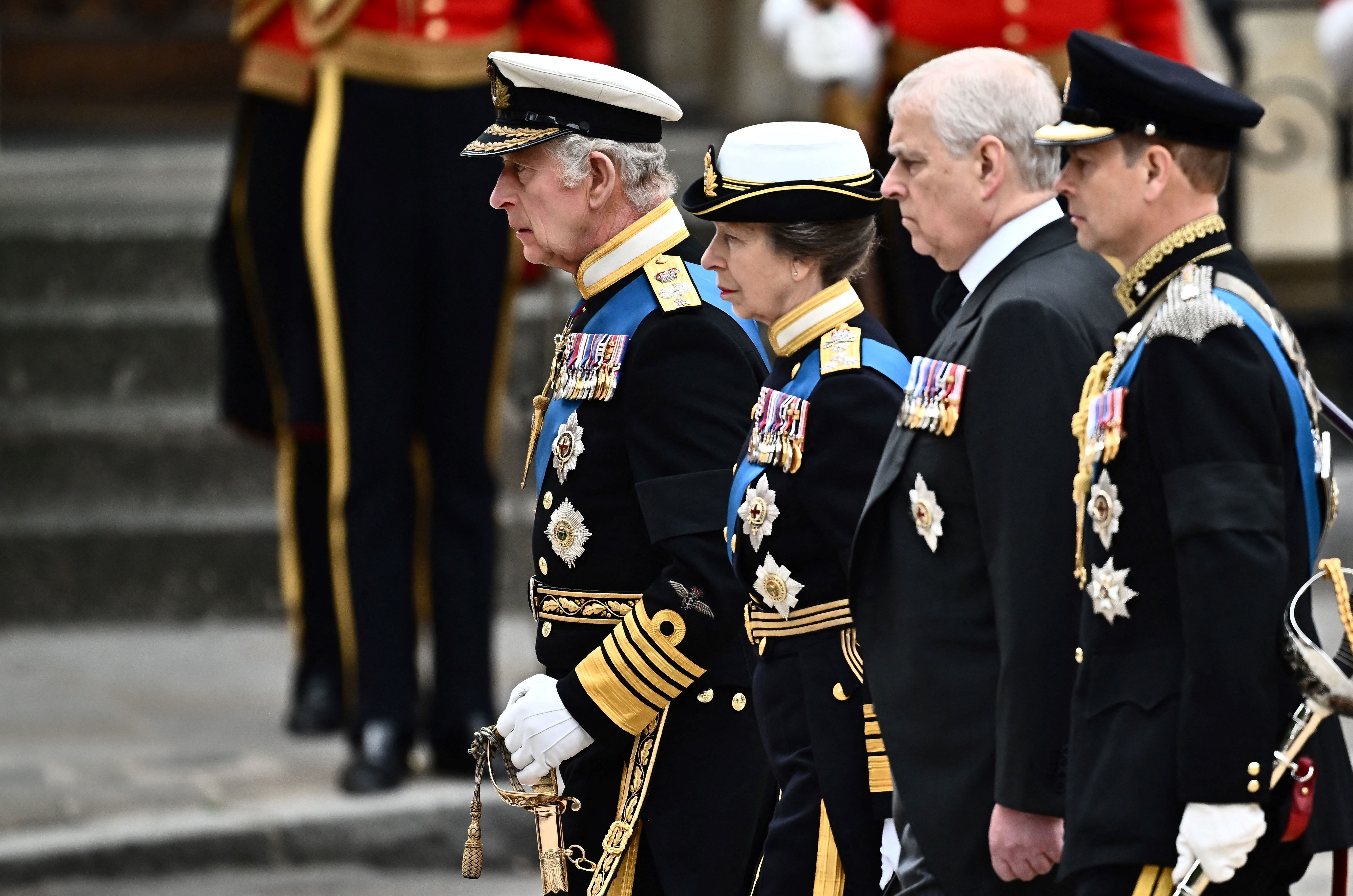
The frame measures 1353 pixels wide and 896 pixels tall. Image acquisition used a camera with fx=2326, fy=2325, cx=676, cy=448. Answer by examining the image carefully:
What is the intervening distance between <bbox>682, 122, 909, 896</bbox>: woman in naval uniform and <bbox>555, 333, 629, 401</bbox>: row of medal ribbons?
0.19 meters

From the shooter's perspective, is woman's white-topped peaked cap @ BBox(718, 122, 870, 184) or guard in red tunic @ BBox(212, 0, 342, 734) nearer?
woman's white-topped peaked cap @ BBox(718, 122, 870, 184)

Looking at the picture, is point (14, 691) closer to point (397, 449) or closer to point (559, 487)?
point (397, 449)

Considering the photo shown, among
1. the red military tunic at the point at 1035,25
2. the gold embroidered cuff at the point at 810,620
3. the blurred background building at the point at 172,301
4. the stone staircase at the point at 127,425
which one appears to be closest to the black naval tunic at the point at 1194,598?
the gold embroidered cuff at the point at 810,620

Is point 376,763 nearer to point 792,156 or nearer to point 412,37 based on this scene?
point 412,37

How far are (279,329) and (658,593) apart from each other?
371 centimetres

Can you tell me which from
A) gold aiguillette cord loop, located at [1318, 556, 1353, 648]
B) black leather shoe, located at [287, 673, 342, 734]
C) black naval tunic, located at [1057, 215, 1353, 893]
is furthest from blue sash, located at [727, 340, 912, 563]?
black leather shoe, located at [287, 673, 342, 734]

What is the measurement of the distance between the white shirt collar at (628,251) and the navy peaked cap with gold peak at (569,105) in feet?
0.43

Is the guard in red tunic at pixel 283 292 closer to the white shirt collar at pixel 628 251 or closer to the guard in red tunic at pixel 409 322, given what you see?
the guard in red tunic at pixel 409 322

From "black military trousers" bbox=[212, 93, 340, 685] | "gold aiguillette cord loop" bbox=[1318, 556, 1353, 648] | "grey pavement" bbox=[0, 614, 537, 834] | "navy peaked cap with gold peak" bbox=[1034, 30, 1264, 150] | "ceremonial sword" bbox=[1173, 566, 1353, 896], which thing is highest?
"navy peaked cap with gold peak" bbox=[1034, 30, 1264, 150]

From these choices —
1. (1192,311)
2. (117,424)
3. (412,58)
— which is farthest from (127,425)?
(1192,311)

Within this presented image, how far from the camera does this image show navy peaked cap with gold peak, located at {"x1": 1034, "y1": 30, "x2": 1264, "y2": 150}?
2.90m

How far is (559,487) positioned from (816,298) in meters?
0.50

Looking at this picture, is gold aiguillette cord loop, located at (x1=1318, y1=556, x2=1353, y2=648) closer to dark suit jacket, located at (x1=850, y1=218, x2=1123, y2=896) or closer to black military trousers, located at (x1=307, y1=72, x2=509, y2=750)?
dark suit jacket, located at (x1=850, y1=218, x2=1123, y2=896)

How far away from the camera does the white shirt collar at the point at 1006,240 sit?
335cm
